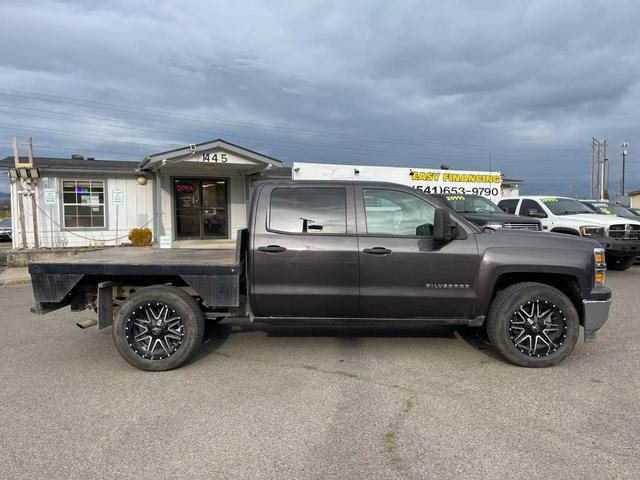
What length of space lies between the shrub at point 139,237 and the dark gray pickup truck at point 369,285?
10894mm

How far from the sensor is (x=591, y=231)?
429 inches

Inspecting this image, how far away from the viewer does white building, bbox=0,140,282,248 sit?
596 inches

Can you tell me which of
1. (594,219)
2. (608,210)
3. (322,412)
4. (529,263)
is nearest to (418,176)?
(608,210)

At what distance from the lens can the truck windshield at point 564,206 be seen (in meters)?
12.1

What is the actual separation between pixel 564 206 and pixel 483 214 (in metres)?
2.74

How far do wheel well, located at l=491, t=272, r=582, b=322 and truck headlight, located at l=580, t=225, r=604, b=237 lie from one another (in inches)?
259

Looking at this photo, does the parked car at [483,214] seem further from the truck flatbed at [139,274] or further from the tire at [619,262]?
the truck flatbed at [139,274]

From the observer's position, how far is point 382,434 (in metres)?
3.53

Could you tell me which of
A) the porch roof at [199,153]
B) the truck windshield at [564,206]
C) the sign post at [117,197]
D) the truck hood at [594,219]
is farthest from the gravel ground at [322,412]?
the sign post at [117,197]

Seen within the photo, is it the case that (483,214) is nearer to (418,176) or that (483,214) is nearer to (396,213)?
(418,176)

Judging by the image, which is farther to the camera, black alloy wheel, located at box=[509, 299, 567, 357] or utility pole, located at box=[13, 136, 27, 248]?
utility pole, located at box=[13, 136, 27, 248]

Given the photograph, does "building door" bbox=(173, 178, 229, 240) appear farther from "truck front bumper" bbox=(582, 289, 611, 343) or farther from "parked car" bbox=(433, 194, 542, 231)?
"truck front bumper" bbox=(582, 289, 611, 343)

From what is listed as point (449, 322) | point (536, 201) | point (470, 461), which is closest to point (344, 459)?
point (470, 461)

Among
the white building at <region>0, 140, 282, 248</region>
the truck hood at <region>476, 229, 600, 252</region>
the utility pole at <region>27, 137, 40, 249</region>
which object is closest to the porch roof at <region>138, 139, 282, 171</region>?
the white building at <region>0, 140, 282, 248</region>
